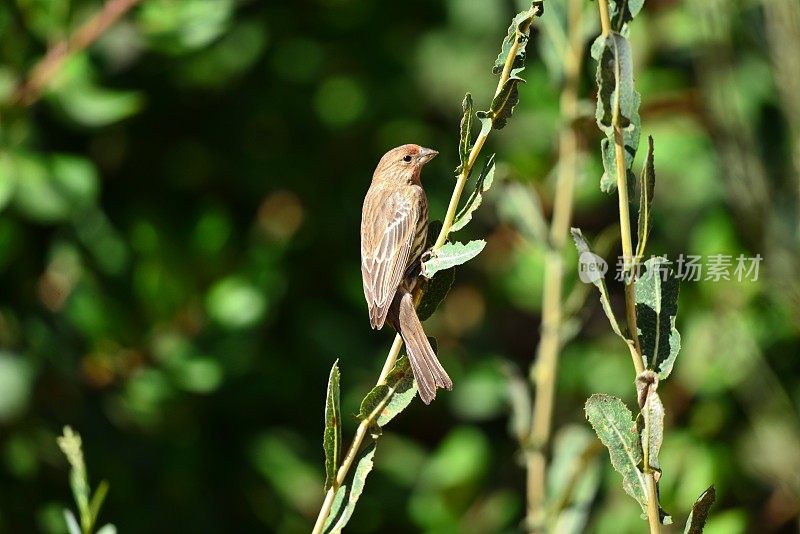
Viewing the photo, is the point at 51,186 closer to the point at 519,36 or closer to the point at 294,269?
the point at 294,269

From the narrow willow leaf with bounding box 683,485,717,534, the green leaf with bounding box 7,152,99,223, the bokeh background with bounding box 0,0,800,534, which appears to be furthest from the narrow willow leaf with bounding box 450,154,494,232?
the green leaf with bounding box 7,152,99,223

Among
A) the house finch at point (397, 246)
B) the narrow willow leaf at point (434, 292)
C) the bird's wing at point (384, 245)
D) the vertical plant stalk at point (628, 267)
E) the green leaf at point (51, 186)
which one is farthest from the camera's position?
the green leaf at point (51, 186)

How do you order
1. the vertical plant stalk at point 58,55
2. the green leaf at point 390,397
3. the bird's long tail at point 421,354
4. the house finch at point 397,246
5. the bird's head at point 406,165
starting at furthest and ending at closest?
the vertical plant stalk at point 58,55, the bird's head at point 406,165, the house finch at point 397,246, the bird's long tail at point 421,354, the green leaf at point 390,397

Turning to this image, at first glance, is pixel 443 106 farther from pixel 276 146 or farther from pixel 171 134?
pixel 171 134

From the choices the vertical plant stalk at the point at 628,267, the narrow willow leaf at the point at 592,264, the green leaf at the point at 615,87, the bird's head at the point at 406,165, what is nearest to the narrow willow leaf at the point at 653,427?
the vertical plant stalk at the point at 628,267

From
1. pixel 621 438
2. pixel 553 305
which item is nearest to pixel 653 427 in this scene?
pixel 621 438

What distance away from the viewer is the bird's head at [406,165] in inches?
112

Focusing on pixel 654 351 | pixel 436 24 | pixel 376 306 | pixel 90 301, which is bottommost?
pixel 654 351

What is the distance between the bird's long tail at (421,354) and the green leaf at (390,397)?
0.65 ft

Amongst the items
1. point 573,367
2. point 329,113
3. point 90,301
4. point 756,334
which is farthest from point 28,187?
point 756,334

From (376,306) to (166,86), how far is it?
71.0 inches

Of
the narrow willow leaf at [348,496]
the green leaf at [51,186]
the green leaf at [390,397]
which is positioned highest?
the green leaf at [51,186]

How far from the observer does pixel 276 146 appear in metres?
3.91

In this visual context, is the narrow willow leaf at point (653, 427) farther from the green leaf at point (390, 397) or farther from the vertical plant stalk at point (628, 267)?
the green leaf at point (390, 397)
